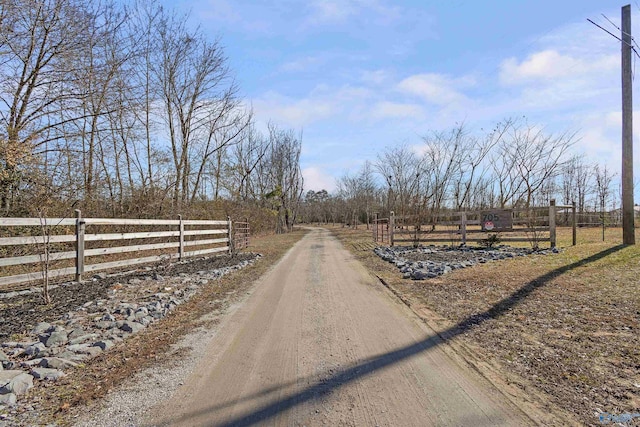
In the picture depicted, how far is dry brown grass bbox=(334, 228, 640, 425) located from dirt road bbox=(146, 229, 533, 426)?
480mm

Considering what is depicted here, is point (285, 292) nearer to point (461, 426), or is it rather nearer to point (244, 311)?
point (244, 311)

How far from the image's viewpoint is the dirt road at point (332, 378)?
272cm

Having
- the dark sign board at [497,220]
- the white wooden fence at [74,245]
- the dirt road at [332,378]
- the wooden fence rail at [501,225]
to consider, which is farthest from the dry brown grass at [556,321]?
the white wooden fence at [74,245]

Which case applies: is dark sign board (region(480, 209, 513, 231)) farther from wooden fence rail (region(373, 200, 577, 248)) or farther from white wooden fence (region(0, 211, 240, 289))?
white wooden fence (region(0, 211, 240, 289))

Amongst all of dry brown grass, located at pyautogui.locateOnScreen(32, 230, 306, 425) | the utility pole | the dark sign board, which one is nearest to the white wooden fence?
dry brown grass, located at pyautogui.locateOnScreen(32, 230, 306, 425)

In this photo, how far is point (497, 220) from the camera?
15.0 metres

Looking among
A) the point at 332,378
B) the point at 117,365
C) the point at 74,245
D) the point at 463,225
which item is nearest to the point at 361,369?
the point at 332,378

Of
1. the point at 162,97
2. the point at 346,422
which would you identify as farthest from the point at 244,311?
the point at 162,97

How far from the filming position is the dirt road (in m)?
2.72

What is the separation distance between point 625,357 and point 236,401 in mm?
3760

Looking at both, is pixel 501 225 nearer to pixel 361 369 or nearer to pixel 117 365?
pixel 361 369

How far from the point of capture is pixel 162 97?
21281 millimetres

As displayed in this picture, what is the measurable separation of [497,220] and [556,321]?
10.9 m

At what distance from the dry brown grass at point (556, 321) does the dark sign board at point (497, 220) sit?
5321mm
